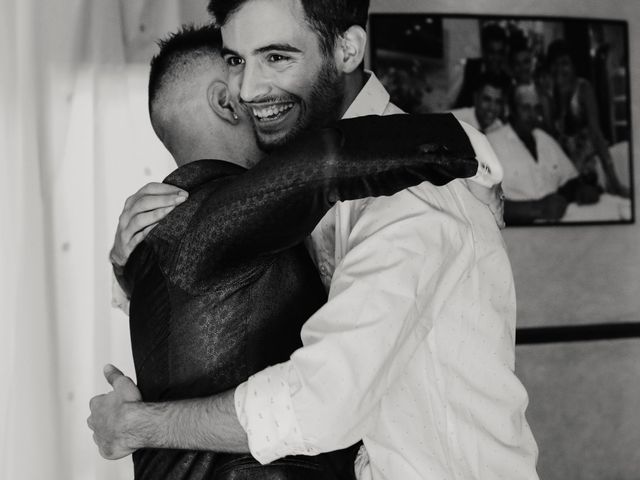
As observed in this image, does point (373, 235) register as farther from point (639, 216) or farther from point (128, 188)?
point (639, 216)

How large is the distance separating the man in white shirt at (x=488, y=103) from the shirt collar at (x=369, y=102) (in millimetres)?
2012

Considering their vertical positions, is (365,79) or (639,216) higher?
(365,79)

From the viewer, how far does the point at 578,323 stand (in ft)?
12.1

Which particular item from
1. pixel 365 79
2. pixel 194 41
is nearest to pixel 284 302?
pixel 365 79

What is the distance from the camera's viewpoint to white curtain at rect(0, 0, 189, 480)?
2.92 m

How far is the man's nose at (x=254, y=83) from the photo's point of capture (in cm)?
146

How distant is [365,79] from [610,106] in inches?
97.2

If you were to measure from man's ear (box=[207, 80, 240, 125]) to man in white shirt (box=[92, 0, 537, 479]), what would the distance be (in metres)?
0.05

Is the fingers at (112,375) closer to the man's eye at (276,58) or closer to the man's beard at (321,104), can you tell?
the man's beard at (321,104)

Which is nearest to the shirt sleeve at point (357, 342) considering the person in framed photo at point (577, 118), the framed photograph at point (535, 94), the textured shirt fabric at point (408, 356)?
the textured shirt fabric at point (408, 356)

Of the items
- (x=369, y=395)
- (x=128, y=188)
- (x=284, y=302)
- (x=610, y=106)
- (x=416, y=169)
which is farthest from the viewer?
(x=610, y=106)

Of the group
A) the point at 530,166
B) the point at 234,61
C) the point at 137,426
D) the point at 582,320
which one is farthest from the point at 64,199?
the point at 582,320

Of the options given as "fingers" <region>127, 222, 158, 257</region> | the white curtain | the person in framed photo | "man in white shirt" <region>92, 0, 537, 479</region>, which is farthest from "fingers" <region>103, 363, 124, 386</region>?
the person in framed photo

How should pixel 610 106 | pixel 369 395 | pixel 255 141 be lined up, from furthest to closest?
pixel 610 106, pixel 255 141, pixel 369 395
